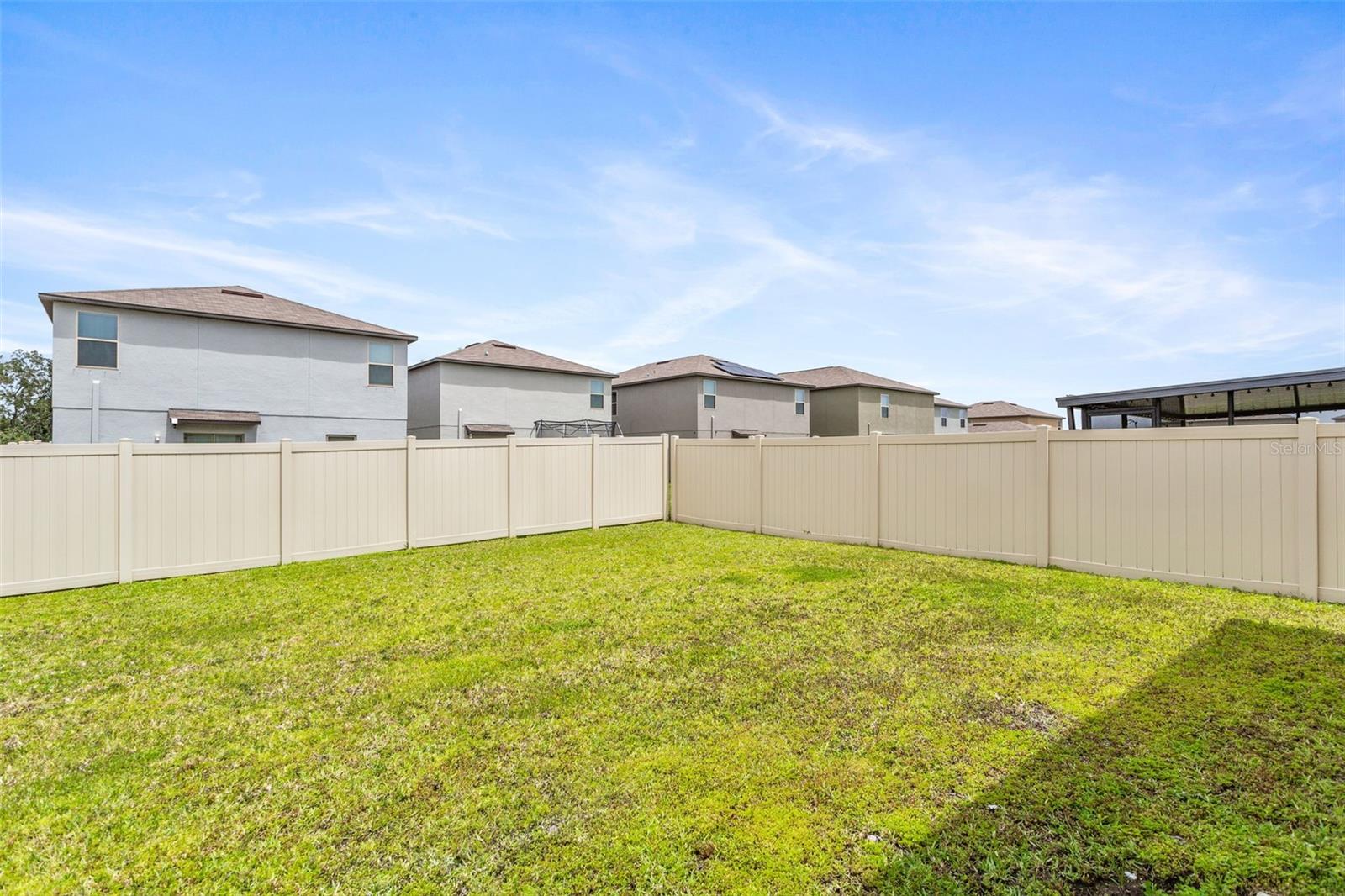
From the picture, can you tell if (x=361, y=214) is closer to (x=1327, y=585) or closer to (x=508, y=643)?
(x=508, y=643)

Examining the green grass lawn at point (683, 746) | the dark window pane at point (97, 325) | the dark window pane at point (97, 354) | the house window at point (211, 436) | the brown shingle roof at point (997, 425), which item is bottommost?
the green grass lawn at point (683, 746)

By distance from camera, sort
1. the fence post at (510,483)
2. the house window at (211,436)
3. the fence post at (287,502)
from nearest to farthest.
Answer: the fence post at (287,502) → the fence post at (510,483) → the house window at (211,436)

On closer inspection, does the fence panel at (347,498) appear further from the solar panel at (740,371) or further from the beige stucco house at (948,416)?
the beige stucco house at (948,416)

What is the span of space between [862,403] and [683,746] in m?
25.9

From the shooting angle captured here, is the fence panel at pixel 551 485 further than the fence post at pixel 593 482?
No

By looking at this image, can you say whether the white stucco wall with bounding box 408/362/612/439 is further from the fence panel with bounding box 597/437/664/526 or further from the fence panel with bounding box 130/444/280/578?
the fence panel with bounding box 130/444/280/578

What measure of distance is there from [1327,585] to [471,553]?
952 cm

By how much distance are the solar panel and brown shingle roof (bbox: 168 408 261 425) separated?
1609cm

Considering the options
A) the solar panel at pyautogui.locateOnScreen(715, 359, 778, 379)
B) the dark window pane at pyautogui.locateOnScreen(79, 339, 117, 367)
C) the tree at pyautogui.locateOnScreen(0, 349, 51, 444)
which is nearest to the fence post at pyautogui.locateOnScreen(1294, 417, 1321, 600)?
the solar panel at pyautogui.locateOnScreen(715, 359, 778, 379)

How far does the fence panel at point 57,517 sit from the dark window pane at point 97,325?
1000 cm

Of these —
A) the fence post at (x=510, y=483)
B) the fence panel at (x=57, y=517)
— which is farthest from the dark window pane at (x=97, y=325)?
the fence post at (x=510, y=483)

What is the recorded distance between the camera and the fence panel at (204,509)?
22.9 ft

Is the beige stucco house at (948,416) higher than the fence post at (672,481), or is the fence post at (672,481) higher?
the beige stucco house at (948,416)

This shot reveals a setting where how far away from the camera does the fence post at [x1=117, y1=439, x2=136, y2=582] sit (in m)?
6.79
